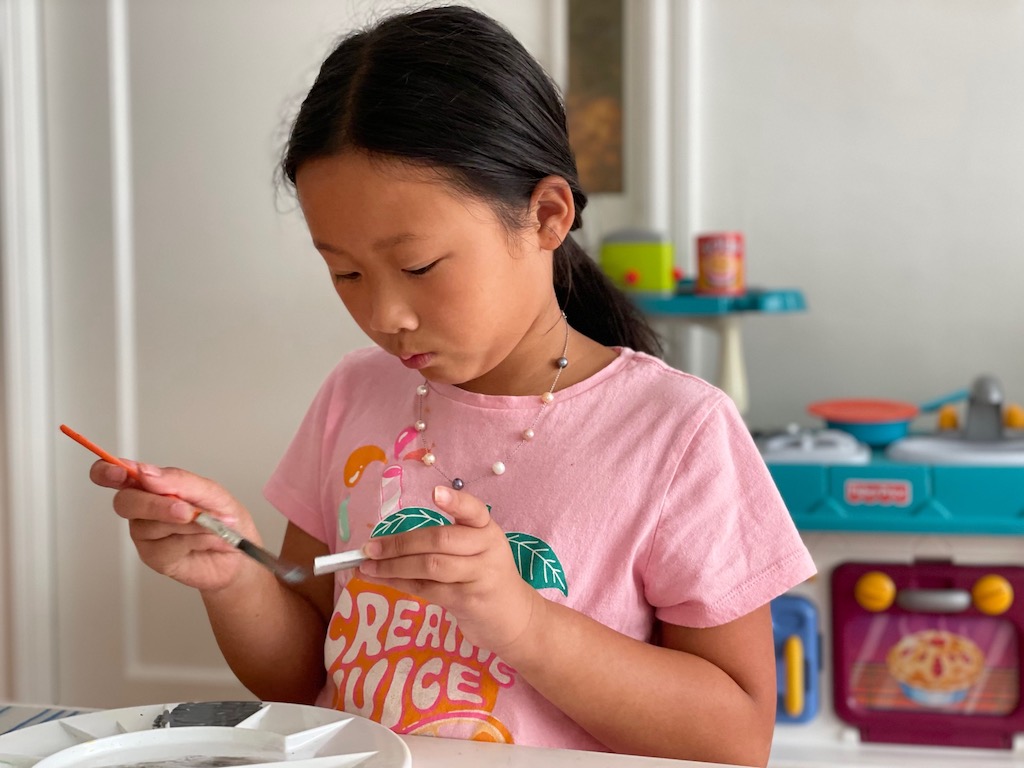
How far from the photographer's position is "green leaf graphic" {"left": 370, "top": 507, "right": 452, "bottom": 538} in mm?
881

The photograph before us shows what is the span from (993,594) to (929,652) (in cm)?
11

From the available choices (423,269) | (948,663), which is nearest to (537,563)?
(423,269)

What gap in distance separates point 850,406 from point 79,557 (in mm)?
1464

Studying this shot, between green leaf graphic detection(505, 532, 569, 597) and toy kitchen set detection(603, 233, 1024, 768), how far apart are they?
0.66m

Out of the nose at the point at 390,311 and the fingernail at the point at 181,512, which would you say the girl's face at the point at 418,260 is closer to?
the nose at the point at 390,311

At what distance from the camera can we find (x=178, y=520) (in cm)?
77

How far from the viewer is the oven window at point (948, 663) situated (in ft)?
4.68

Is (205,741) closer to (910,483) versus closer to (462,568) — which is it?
(462,568)

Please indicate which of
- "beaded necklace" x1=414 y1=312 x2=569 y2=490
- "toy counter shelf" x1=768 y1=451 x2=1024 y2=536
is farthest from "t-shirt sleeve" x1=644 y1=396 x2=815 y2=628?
"toy counter shelf" x1=768 y1=451 x2=1024 y2=536

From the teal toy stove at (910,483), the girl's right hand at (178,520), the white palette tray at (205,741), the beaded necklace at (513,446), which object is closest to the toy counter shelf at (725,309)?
the teal toy stove at (910,483)

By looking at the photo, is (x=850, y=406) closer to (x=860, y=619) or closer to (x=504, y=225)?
(x=860, y=619)

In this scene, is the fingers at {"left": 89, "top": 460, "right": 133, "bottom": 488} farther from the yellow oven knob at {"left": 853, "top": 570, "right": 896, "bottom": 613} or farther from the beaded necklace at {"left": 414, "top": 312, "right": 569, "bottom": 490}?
the yellow oven knob at {"left": 853, "top": 570, "right": 896, "bottom": 613}

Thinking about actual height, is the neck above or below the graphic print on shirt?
above

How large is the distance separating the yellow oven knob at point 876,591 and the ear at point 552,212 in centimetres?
78
